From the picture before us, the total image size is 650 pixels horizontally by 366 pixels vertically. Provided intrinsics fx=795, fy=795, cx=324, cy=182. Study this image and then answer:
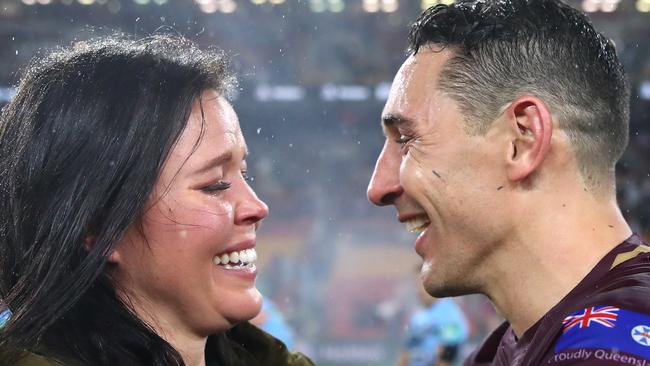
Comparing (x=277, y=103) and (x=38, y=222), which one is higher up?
(x=38, y=222)

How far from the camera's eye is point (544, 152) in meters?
1.74

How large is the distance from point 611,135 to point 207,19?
410 inches

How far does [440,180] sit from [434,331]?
3977mm

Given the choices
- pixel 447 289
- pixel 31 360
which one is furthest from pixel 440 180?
pixel 31 360

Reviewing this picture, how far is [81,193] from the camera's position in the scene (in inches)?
63.3

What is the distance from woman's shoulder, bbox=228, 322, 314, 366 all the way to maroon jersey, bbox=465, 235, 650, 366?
0.57 meters

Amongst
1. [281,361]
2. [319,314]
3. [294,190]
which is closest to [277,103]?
[294,190]

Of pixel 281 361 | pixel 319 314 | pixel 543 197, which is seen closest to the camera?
pixel 543 197

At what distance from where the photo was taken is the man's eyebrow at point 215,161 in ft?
5.53

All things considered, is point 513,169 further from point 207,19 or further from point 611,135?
point 207,19

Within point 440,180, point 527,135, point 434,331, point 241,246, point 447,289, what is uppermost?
point 527,135

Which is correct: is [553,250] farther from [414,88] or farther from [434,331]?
[434,331]

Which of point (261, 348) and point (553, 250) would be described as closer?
point (553, 250)

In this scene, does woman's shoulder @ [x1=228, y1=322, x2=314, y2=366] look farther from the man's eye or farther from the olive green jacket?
the man's eye
